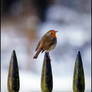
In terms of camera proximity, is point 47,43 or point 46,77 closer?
point 46,77

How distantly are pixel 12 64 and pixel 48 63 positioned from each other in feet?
0.82

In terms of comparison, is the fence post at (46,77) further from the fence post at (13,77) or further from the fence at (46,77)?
the fence post at (13,77)

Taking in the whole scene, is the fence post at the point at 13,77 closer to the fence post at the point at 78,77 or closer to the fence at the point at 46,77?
the fence at the point at 46,77

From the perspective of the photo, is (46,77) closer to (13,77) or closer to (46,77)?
(46,77)

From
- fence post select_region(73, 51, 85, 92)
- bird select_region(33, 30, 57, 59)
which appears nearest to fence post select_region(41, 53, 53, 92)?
fence post select_region(73, 51, 85, 92)

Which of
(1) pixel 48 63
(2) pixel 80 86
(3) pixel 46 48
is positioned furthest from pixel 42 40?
(2) pixel 80 86

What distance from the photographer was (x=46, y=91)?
7.27ft

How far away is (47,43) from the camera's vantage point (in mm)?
2570

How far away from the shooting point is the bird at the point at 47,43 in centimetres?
252

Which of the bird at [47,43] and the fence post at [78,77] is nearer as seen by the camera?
the fence post at [78,77]

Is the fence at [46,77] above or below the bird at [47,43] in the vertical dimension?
below

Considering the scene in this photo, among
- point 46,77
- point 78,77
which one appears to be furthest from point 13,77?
point 78,77

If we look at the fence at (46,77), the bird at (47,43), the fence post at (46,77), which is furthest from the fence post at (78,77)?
the bird at (47,43)

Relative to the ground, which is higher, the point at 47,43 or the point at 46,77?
the point at 47,43
